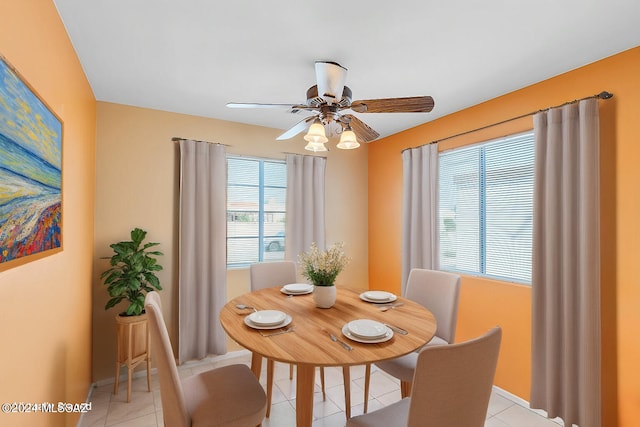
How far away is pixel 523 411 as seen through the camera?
7.80 feet

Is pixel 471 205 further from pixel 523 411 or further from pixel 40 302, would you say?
pixel 40 302

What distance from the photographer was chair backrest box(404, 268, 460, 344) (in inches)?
87.1

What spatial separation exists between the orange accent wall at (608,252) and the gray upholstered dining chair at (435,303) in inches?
27.1

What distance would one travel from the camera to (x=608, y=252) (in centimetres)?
200

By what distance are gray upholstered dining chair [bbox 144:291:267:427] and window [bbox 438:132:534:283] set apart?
2280 mm

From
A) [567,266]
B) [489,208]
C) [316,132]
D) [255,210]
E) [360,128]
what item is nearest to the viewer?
[316,132]

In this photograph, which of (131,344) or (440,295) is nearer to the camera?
(440,295)

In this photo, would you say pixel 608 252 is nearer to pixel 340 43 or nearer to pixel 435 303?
pixel 435 303

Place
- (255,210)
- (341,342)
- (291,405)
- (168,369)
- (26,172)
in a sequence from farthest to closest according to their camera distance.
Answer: (255,210), (291,405), (341,342), (168,369), (26,172)

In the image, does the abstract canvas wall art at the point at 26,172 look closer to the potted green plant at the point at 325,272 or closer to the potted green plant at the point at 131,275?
the potted green plant at the point at 131,275

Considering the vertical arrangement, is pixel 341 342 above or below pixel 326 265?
below

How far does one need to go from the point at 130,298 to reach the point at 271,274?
1.20m

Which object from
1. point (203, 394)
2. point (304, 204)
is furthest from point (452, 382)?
point (304, 204)

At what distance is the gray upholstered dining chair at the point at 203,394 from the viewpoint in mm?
1312
